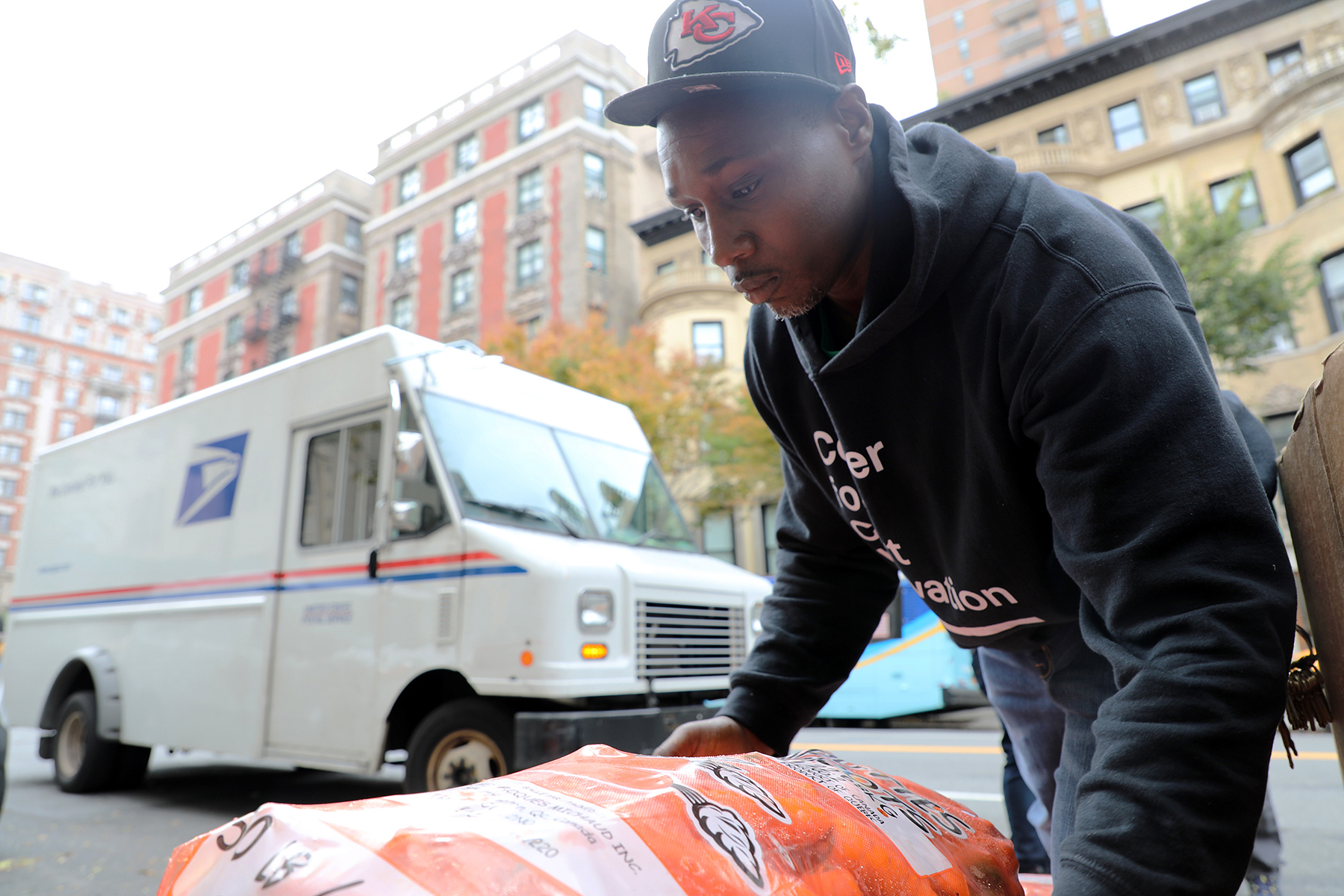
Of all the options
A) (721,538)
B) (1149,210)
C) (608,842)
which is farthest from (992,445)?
(721,538)

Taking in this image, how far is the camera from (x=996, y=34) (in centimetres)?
4153

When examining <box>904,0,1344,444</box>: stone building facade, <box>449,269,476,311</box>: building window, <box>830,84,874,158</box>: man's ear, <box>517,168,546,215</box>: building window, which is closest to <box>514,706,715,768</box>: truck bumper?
<box>830,84,874,158</box>: man's ear

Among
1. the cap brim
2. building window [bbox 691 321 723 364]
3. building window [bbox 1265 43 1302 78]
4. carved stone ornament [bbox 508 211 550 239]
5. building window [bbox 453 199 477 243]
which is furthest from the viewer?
building window [bbox 453 199 477 243]

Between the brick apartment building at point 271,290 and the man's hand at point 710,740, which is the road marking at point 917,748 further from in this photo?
the brick apartment building at point 271,290

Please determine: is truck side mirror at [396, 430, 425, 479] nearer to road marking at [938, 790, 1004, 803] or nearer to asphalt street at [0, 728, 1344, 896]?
asphalt street at [0, 728, 1344, 896]

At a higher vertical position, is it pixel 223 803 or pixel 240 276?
pixel 240 276

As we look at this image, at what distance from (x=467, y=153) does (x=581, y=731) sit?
31.4 metres

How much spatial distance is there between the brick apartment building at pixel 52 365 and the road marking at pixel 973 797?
246 ft

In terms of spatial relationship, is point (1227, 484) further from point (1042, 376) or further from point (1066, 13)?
point (1066, 13)

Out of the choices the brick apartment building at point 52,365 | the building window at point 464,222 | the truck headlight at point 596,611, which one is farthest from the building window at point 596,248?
the brick apartment building at point 52,365

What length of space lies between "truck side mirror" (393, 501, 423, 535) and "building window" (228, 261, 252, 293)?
1527 inches

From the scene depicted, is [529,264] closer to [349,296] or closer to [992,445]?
[349,296]

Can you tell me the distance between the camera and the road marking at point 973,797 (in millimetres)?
5418

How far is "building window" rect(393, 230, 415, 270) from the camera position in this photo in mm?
32781
